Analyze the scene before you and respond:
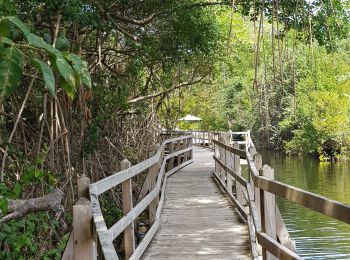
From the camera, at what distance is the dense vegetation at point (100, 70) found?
2525mm

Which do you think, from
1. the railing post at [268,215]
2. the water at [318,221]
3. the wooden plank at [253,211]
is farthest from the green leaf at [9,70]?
the water at [318,221]

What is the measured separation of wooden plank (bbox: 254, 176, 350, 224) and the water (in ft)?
31.7

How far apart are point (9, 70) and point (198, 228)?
591 cm

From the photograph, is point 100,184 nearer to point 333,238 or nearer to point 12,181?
point 12,181

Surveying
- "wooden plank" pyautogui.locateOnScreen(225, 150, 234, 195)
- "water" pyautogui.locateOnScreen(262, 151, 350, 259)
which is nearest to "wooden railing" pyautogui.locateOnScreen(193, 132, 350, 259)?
"wooden plank" pyautogui.locateOnScreen(225, 150, 234, 195)

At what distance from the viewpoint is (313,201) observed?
122 inches

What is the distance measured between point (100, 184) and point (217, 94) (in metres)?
52.8

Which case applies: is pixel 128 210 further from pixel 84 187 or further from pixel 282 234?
pixel 84 187

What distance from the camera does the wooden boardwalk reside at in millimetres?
5919

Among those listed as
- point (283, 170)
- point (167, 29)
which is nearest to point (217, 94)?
point (283, 170)

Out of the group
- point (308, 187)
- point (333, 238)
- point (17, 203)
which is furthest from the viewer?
point (308, 187)

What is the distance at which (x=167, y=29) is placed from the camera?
44.1 ft

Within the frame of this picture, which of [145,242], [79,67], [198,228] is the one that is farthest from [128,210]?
[79,67]

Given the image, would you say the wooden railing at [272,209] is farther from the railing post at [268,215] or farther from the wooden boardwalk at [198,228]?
the wooden boardwalk at [198,228]
